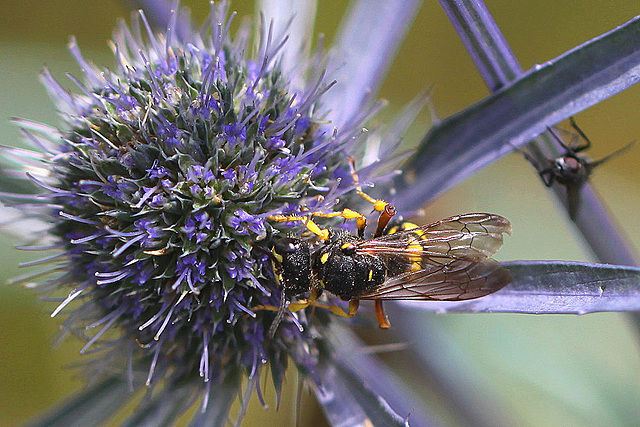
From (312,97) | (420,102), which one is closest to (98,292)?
(312,97)

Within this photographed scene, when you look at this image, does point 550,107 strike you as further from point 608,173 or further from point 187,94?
point 608,173

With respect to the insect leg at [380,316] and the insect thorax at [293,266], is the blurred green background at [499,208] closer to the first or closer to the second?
the insect leg at [380,316]

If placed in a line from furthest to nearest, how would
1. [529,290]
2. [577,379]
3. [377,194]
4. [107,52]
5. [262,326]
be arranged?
[107,52], [577,379], [377,194], [262,326], [529,290]

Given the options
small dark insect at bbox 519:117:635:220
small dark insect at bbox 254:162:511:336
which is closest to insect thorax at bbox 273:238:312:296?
small dark insect at bbox 254:162:511:336

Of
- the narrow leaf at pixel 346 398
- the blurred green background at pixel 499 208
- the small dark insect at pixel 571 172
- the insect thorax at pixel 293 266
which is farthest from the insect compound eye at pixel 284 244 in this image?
the blurred green background at pixel 499 208

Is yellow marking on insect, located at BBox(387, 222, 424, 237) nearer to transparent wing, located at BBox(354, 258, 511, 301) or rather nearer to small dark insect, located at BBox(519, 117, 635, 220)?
transparent wing, located at BBox(354, 258, 511, 301)

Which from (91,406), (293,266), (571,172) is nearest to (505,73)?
(571,172)
